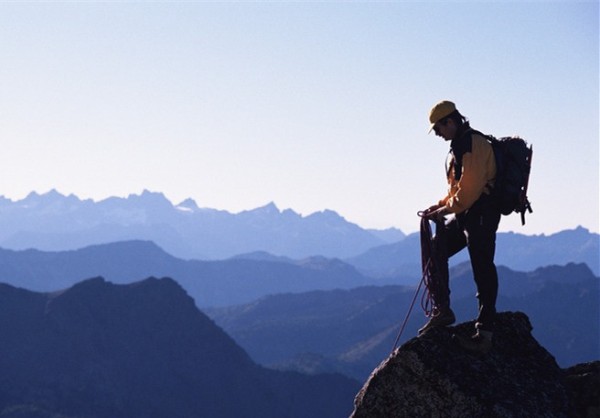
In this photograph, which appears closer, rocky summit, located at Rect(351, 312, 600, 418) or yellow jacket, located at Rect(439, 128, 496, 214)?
rocky summit, located at Rect(351, 312, 600, 418)

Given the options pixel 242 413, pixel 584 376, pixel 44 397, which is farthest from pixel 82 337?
pixel 584 376

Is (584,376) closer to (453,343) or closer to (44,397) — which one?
(453,343)

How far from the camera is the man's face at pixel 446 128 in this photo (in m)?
10.3

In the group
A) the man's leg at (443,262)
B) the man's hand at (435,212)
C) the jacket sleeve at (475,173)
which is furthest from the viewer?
the man's leg at (443,262)

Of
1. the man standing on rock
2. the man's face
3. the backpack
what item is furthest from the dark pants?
the man's face

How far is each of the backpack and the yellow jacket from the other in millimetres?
119

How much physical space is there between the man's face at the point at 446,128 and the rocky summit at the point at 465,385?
2.79 m

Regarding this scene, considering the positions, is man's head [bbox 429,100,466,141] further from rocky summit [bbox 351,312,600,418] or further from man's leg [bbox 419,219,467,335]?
rocky summit [bbox 351,312,600,418]

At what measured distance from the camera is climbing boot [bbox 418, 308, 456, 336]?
11.1 metres

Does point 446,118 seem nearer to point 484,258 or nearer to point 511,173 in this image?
point 511,173

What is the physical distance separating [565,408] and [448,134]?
A: 407 cm

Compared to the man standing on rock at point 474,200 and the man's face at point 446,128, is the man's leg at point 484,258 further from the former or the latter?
the man's face at point 446,128

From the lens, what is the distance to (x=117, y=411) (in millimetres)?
177250

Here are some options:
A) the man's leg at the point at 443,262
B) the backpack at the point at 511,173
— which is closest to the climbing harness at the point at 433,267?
the man's leg at the point at 443,262
